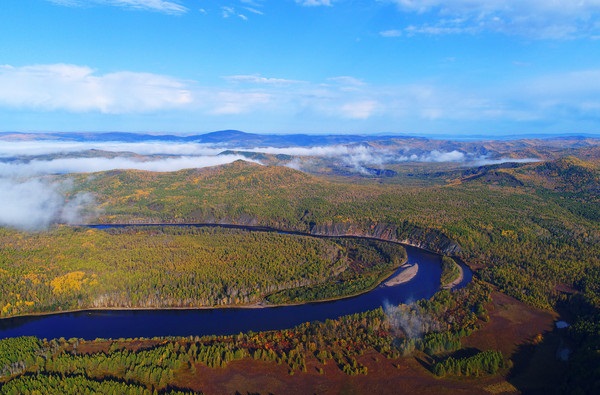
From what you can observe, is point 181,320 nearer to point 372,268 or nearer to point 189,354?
point 189,354

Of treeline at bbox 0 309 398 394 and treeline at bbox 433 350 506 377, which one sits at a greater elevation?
treeline at bbox 433 350 506 377

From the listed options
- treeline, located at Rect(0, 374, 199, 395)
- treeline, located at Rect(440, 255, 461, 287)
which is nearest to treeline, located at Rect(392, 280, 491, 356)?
treeline, located at Rect(440, 255, 461, 287)

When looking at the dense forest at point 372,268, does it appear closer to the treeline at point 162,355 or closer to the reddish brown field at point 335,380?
the treeline at point 162,355

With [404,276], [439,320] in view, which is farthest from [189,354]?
[404,276]

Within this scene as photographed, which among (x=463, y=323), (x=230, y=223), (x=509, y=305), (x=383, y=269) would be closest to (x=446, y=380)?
(x=463, y=323)

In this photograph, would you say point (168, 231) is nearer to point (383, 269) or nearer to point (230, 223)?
point (230, 223)

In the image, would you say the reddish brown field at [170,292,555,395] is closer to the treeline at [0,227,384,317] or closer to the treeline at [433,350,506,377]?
the treeline at [433,350,506,377]

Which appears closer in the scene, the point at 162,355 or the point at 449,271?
the point at 162,355
